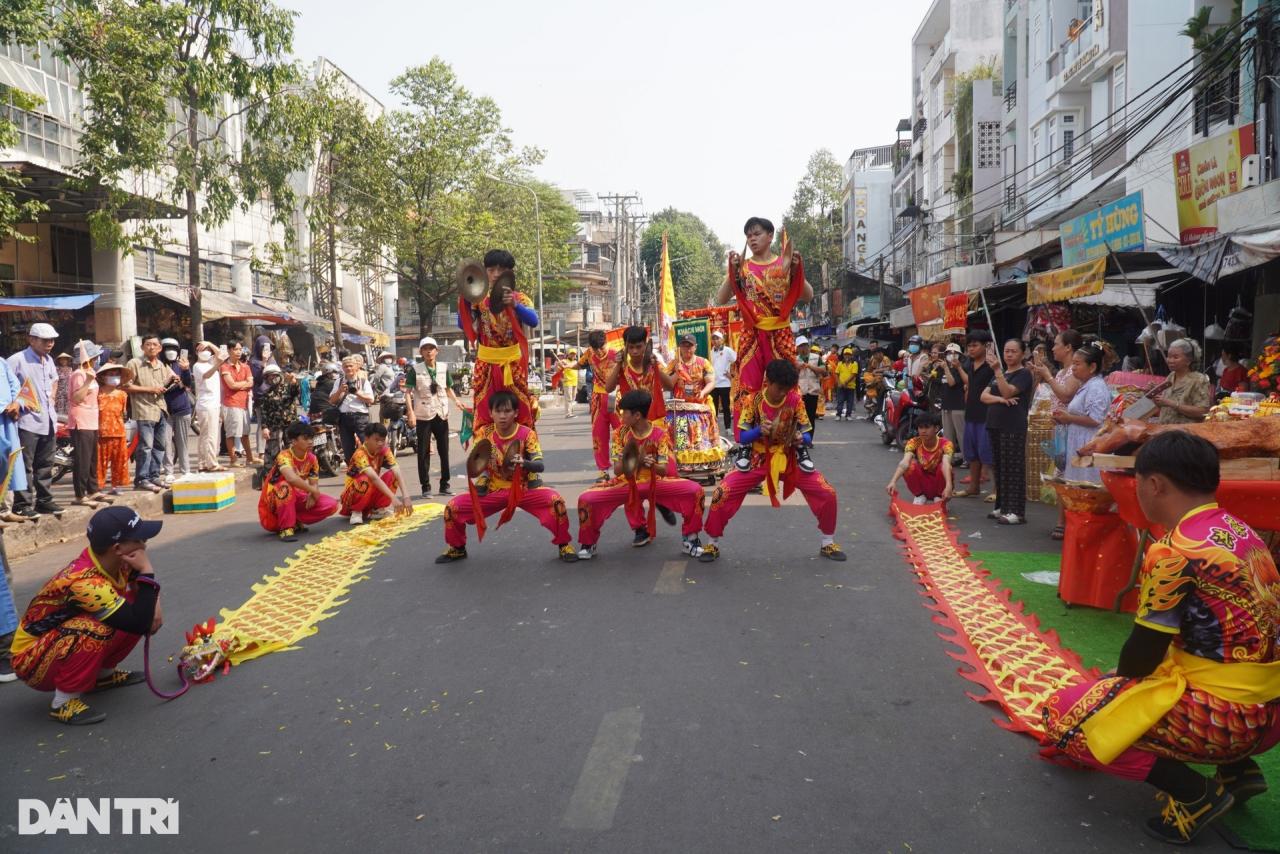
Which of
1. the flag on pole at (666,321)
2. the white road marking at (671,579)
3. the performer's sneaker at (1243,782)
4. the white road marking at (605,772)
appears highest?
the flag on pole at (666,321)

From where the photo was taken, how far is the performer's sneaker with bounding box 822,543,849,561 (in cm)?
729

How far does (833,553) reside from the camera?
7.32m

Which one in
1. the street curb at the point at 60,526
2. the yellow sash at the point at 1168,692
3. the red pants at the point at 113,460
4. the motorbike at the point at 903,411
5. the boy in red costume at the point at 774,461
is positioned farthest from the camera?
the motorbike at the point at 903,411

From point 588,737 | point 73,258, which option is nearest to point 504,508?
point 588,737

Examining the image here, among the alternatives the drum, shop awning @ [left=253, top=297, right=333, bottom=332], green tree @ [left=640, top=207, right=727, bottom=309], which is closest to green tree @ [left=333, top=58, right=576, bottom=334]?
shop awning @ [left=253, top=297, right=333, bottom=332]

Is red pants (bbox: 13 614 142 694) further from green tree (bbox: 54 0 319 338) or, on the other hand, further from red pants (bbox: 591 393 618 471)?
green tree (bbox: 54 0 319 338)

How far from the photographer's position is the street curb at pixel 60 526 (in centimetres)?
856

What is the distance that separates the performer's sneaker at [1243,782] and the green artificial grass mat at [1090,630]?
0.10 m

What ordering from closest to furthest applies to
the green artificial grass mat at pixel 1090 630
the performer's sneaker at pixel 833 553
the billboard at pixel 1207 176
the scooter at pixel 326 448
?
the green artificial grass mat at pixel 1090 630 → the performer's sneaker at pixel 833 553 → the billboard at pixel 1207 176 → the scooter at pixel 326 448

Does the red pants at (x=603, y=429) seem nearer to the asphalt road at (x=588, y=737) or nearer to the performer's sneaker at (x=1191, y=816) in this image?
the asphalt road at (x=588, y=737)

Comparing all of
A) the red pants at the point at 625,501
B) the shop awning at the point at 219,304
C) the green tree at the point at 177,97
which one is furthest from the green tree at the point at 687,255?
the red pants at the point at 625,501

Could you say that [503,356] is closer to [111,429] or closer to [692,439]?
[692,439]

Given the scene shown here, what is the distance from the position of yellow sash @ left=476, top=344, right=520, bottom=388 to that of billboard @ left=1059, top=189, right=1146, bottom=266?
679 centimetres

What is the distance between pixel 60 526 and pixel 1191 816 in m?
9.79
